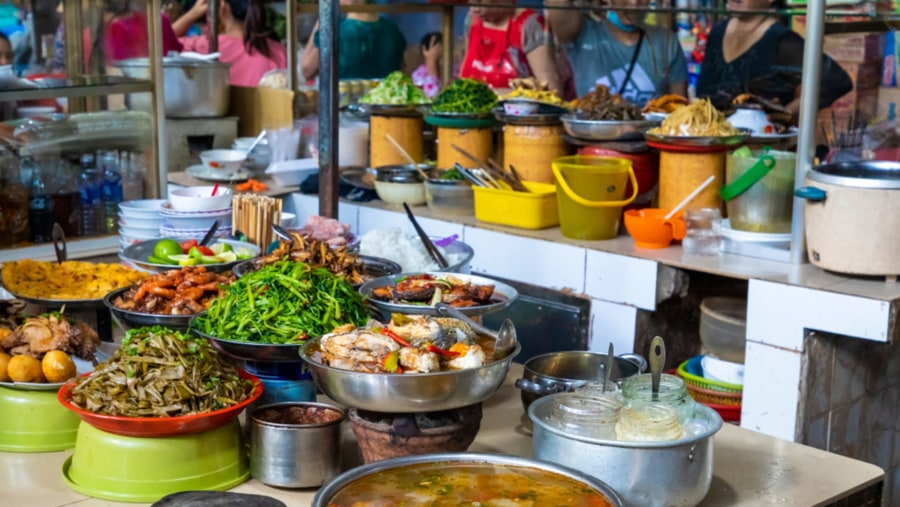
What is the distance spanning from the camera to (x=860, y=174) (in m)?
3.75

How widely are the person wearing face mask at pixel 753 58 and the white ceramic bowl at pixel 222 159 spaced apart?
232 cm

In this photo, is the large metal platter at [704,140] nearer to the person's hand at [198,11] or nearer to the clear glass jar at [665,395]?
the clear glass jar at [665,395]

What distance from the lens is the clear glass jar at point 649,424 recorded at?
6.63ft

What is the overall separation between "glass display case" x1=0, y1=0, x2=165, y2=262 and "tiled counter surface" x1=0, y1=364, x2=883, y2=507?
2018 mm

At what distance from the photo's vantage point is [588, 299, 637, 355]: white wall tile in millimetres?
4242

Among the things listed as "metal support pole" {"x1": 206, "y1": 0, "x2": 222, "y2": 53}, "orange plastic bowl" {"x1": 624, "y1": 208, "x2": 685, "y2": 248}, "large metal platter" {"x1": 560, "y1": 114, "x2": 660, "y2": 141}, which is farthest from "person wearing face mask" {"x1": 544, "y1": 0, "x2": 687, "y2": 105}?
"metal support pole" {"x1": 206, "y1": 0, "x2": 222, "y2": 53}

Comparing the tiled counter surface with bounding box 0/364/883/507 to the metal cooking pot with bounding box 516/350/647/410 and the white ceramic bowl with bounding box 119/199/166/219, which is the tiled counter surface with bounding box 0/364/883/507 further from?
the white ceramic bowl with bounding box 119/199/166/219

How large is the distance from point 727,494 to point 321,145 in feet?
6.73

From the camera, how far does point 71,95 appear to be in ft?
14.0

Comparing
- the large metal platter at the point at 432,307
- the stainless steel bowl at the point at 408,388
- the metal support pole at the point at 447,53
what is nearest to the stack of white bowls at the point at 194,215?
the large metal platter at the point at 432,307

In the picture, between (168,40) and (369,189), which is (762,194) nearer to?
(369,189)

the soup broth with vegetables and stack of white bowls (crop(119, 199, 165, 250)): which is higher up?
stack of white bowls (crop(119, 199, 165, 250))

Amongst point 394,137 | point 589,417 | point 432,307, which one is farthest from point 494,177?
point 589,417

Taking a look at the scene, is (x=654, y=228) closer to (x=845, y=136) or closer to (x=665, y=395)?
(x=845, y=136)
